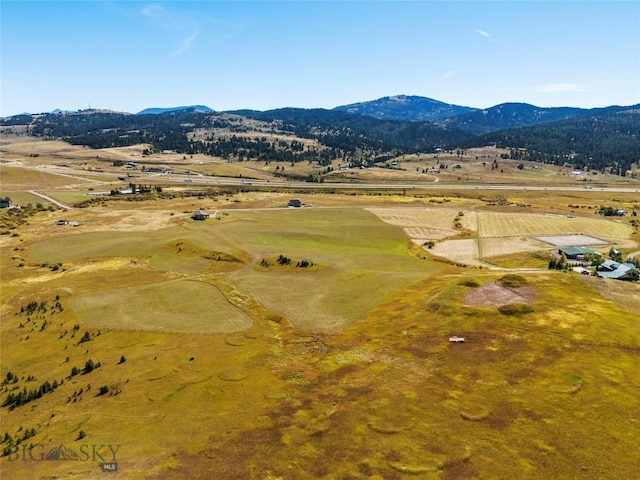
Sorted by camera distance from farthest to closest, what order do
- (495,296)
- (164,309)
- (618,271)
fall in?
(618,271), (164,309), (495,296)

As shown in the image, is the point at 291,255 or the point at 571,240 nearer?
the point at 291,255

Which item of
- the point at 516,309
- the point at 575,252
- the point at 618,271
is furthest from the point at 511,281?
the point at 575,252

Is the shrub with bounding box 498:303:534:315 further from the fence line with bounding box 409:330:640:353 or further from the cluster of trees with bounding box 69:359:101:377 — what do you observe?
the cluster of trees with bounding box 69:359:101:377

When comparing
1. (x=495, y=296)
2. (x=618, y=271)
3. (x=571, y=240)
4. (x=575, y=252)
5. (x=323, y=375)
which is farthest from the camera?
(x=571, y=240)

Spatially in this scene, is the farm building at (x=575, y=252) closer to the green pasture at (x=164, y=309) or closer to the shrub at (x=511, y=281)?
the shrub at (x=511, y=281)

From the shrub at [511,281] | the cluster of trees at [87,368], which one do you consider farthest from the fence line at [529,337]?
the cluster of trees at [87,368]

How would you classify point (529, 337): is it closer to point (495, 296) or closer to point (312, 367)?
point (495, 296)

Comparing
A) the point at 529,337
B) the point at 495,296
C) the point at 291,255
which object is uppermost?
the point at 495,296

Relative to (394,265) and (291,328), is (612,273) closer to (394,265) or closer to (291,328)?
(394,265)

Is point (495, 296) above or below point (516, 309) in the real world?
above
